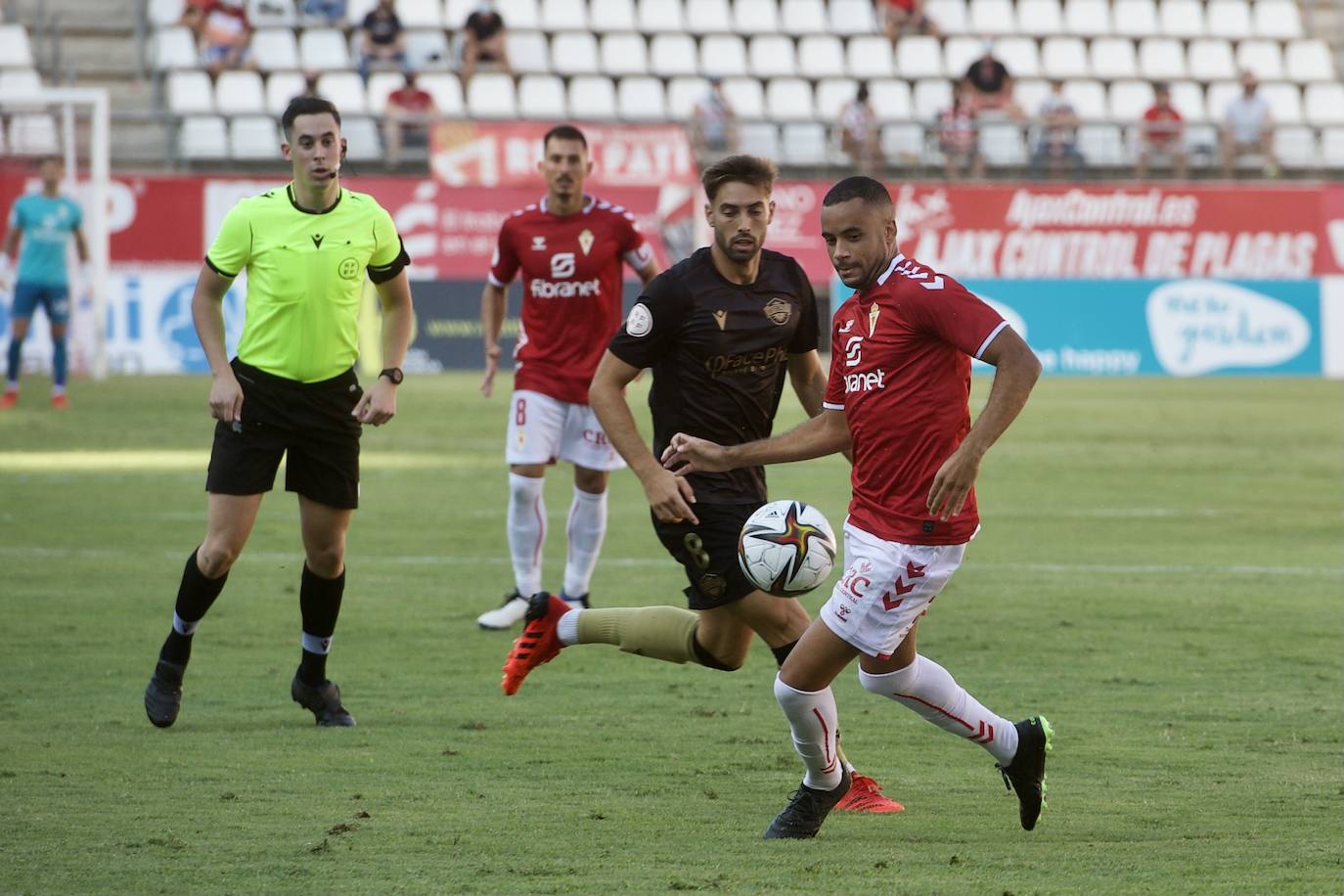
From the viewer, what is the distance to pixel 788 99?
3016 centimetres

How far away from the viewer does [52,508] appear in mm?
12891

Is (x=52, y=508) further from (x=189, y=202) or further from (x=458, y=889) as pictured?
(x=189, y=202)

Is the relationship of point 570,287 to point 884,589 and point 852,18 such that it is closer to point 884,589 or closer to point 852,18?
point 884,589

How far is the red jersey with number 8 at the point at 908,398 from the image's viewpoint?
16.6 feet

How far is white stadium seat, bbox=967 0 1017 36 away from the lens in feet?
108

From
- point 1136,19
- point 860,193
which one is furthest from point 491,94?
point 860,193

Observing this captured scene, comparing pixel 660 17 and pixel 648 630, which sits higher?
pixel 660 17

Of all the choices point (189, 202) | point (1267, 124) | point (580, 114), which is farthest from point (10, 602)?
point (1267, 124)

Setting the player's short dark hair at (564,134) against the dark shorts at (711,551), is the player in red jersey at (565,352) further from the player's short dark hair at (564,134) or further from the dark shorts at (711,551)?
the dark shorts at (711,551)

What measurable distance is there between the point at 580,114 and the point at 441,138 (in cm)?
321

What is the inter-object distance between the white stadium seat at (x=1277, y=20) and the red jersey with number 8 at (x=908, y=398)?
1231 inches

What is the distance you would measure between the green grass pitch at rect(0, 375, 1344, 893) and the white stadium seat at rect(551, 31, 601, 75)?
17297 mm

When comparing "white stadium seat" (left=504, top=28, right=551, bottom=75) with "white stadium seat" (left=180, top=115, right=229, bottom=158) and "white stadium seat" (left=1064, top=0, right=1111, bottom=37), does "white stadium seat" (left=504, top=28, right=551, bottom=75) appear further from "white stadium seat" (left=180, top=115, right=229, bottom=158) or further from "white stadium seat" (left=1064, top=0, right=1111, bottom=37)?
"white stadium seat" (left=1064, top=0, right=1111, bottom=37)

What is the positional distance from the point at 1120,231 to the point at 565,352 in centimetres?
1981
